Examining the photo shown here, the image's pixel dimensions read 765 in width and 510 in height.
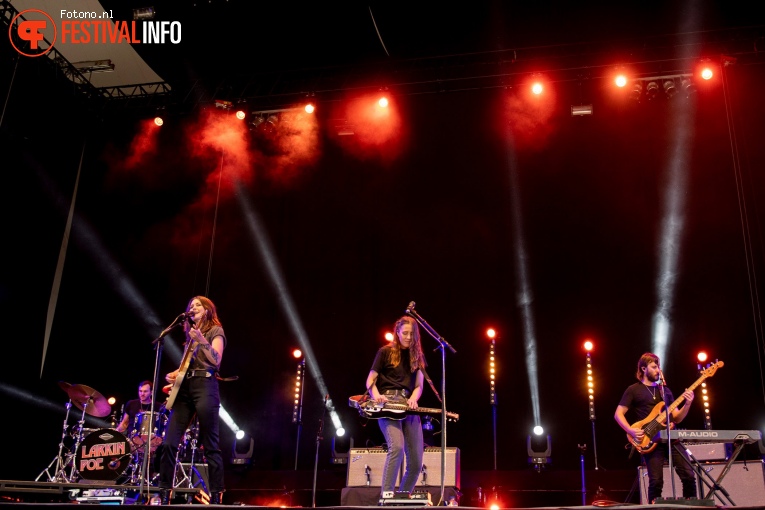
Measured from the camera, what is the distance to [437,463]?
835 centimetres

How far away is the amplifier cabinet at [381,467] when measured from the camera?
326 inches

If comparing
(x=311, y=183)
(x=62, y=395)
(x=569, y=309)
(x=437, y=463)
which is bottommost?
(x=437, y=463)

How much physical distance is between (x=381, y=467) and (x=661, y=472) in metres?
3.42

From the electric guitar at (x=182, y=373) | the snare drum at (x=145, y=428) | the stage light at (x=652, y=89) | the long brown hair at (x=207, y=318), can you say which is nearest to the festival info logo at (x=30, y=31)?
the snare drum at (x=145, y=428)

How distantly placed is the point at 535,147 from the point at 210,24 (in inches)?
212

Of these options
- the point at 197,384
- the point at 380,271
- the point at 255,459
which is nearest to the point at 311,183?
the point at 380,271

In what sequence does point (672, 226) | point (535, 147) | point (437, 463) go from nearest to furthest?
point (437, 463) → point (672, 226) → point (535, 147)

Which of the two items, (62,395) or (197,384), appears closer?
(197,384)

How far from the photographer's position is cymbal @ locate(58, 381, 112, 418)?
8562 millimetres

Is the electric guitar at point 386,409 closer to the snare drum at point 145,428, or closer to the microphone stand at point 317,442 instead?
the microphone stand at point 317,442

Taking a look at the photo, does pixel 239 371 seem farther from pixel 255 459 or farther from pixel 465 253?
pixel 465 253

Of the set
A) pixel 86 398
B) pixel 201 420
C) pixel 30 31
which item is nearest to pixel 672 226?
pixel 201 420

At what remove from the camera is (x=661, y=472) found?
6570 millimetres

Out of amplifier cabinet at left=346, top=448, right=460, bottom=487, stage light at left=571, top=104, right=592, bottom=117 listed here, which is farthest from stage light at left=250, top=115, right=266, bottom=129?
amplifier cabinet at left=346, top=448, right=460, bottom=487
